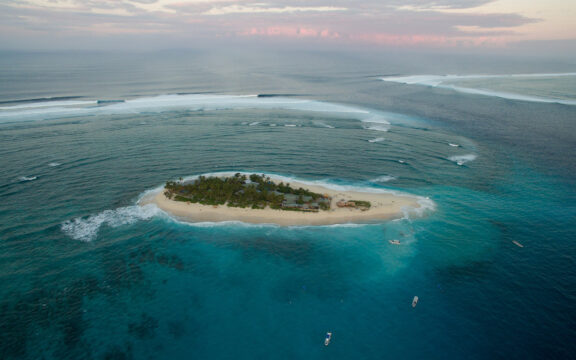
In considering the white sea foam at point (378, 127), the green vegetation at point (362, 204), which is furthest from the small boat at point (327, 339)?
the white sea foam at point (378, 127)

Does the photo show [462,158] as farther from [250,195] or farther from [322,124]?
[250,195]

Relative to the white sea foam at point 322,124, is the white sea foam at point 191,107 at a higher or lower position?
higher

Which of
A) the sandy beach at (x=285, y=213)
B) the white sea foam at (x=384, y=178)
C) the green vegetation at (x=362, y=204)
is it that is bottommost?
the sandy beach at (x=285, y=213)

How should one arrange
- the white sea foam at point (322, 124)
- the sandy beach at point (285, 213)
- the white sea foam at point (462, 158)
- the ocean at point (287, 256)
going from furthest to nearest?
the white sea foam at point (322, 124)
the white sea foam at point (462, 158)
the sandy beach at point (285, 213)
the ocean at point (287, 256)

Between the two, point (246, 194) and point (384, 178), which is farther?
point (384, 178)

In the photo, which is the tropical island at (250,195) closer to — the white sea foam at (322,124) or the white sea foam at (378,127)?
the white sea foam at (322,124)

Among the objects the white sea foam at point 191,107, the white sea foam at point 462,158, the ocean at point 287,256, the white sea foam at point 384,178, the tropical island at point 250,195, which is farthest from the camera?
the white sea foam at point 191,107

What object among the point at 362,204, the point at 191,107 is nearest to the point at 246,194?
the point at 362,204
